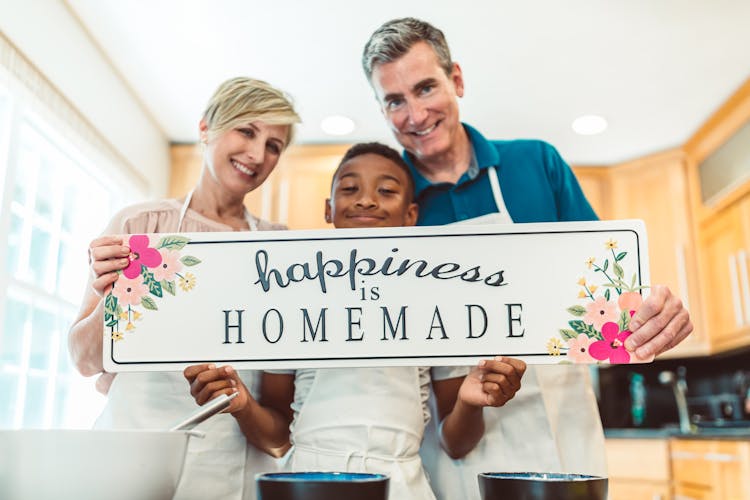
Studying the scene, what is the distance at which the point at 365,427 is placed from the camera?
30.6 inches

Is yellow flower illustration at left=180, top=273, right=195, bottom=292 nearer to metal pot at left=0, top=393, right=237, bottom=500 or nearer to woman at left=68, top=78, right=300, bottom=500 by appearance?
woman at left=68, top=78, right=300, bottom=500

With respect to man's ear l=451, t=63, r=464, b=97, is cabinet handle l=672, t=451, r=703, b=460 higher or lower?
lower

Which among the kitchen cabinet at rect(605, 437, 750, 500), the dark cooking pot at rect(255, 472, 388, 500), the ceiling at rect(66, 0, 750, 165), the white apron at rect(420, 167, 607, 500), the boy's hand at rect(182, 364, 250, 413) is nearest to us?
the dark cooking pot at rect(255, 472, 388, 500)

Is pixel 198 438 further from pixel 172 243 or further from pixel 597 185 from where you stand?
pixel 597 185

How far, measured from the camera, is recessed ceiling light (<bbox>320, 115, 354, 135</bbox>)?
117 inches

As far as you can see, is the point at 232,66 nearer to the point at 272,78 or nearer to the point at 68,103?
the point at 272,78

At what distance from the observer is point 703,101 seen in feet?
9.43

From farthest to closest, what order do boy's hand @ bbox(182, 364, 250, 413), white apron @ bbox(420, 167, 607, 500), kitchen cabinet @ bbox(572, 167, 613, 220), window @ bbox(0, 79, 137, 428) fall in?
kitchen cabinet @ bbox(572, 167, 613, 220) → window @ bbox(0, 79, 137, 428) → white apron @ bbox(420, 167, 607, 500) → boy's hand @ bbox(182, 364, 250, 413)

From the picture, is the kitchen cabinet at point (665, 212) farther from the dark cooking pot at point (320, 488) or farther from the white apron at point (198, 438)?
the dark cooking pot at point (320, 488)

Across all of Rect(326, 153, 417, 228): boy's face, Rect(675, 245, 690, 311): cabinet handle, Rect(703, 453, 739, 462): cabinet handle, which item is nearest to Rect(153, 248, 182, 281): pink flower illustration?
Rect(326, 153, 417, 228): boy's face

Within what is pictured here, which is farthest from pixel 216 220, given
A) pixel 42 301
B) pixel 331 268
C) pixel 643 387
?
pixel 643 387

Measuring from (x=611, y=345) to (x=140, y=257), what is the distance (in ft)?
1.65

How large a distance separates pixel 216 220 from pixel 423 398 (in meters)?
0.44

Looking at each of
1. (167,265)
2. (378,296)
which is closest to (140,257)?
(167,265)
